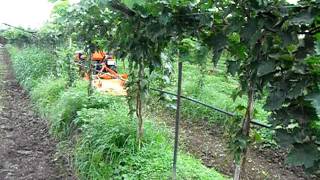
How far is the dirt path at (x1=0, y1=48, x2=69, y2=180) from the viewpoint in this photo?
5.11 metres

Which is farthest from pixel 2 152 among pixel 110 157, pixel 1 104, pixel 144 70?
pixel 1 104

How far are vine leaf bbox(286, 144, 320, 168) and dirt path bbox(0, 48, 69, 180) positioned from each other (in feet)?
12.3

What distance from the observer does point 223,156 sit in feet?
17.2

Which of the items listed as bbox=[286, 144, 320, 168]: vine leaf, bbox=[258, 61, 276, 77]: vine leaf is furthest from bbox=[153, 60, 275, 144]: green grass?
bbox=[286, 144, 320, 168]: vine leaf

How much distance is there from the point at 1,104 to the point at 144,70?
20.1ft

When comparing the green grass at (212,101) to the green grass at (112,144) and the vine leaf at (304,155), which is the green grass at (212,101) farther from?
the vine leaf at (304,155)

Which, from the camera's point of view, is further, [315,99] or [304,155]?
[304,155]

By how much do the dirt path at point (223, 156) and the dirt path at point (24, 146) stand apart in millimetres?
1892

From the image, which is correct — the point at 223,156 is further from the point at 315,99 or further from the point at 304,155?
the point at 315,99

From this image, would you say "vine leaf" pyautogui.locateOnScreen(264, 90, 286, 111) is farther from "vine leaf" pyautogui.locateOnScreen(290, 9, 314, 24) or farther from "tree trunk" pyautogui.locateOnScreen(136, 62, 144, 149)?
"tree trunk" pyautogui.locateOnScreen(136, 62, 144, 149)

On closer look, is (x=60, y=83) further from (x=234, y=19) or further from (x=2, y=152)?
(x=234, y=19)

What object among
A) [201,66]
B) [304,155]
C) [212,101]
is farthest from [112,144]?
[212,101]

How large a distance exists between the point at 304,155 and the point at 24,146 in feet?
17.6

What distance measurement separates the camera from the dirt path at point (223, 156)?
4.81 metres
